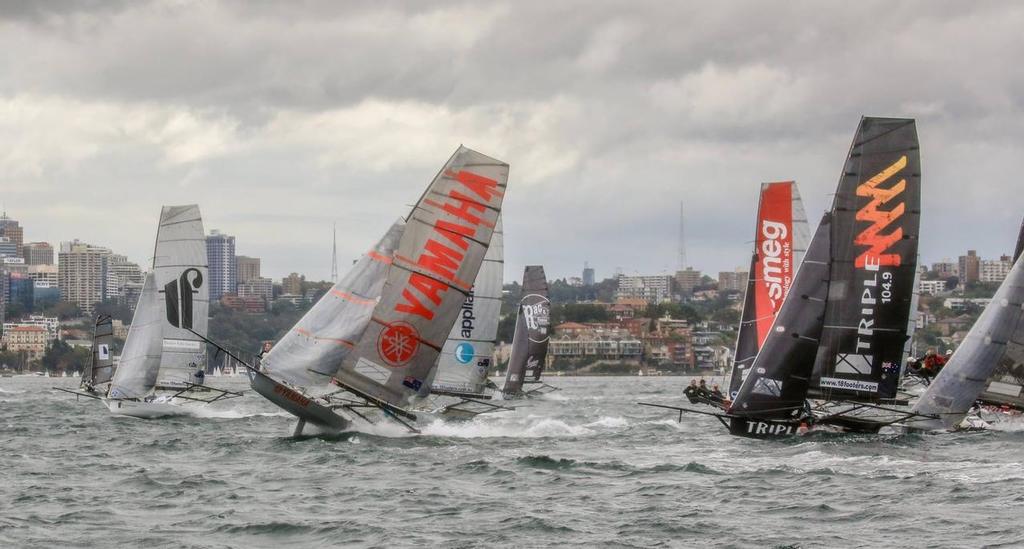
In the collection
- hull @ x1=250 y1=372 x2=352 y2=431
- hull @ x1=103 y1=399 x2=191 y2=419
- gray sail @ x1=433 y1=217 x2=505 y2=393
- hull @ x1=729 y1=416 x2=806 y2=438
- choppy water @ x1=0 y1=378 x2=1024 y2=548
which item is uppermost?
gray sail @ x1=433 y1=217 x2=505 y2=393

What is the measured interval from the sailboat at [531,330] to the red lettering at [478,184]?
32772mm

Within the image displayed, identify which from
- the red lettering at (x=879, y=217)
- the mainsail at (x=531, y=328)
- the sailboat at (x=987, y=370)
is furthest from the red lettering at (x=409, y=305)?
the mainsail at (x=531, y=328)

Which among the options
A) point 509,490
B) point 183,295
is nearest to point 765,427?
point 509,490

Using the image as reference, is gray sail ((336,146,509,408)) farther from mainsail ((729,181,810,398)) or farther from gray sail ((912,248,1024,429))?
gray sail ((912,248,1024,429))

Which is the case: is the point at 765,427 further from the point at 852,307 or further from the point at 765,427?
the point at 852,307

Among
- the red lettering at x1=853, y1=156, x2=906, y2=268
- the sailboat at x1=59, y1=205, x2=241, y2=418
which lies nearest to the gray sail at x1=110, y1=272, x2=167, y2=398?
the sailboat at x1=59, y1=205, x2=241, y2=418

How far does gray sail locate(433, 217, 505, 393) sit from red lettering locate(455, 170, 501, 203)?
9379 mm

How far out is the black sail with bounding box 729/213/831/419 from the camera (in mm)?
33469

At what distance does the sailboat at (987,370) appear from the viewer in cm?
3525

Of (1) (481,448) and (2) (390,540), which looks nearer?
(2) (390,540)

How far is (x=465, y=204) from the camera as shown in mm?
34812

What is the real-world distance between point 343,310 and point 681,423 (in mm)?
11846

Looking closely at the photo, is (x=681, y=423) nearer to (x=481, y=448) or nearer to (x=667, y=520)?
(x=481, y=448)

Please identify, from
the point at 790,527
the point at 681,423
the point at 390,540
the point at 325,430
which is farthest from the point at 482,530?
the point at 681,423
